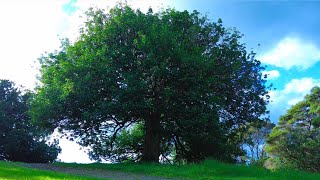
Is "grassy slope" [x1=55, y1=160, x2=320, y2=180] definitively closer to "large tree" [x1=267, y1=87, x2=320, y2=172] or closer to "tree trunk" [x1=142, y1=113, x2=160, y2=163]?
"tree trunk" [x1=142, y1=113, x2=160, y2=163]

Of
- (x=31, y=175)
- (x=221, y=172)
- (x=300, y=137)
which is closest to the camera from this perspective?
(x=31, y=175)

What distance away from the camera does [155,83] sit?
2252 centimetres

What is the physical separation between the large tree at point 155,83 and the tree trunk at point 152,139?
7 centimetres

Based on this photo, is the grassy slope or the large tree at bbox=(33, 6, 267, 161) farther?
the large tree at bbox=(33, 6, 267, 161)

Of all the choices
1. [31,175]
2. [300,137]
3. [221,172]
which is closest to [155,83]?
[221,172]

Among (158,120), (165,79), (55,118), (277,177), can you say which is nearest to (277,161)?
(158,120)

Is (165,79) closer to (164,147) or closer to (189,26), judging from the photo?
(189,26)

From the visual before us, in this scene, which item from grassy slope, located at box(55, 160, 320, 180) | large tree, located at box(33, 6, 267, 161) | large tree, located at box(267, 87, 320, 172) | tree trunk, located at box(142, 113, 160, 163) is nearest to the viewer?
grassy slope, located at box(55, 160, 320, 180)

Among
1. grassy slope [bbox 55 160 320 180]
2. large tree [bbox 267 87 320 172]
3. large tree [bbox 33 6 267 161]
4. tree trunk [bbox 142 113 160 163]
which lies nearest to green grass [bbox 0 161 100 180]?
grassy slope [bbox 55 160 320 180]

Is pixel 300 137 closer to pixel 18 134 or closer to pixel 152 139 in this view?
pixel 152 139

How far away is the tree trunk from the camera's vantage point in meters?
24.3

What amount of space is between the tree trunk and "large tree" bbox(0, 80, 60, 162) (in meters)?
16.0

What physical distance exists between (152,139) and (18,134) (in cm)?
1947

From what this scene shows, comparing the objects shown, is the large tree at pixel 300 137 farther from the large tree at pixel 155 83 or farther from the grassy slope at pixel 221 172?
the grassy slope at pixel 221 172
